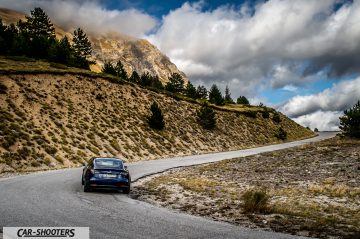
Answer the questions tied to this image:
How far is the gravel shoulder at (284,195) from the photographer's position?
34.3 ft

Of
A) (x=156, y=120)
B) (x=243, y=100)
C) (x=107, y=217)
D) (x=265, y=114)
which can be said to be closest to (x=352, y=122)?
(x=156, y=120)

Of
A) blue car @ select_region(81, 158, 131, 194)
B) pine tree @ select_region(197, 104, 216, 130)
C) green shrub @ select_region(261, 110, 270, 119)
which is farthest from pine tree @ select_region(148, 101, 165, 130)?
green shrub @ select_region(261, 110, 270, 119)

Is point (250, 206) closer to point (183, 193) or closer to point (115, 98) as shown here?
point (183, 193)

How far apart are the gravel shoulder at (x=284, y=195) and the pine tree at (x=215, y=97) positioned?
204ft

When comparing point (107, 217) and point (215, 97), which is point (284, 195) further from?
point (215, 97)

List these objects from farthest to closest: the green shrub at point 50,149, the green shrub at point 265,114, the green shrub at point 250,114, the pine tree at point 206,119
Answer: the green shrub at point 265,114
the green shrub at point 250,114
the pine tree at point 206,119
the green shrub at point 50,149

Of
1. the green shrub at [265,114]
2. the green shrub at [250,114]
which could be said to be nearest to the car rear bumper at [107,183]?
the green shrub at [250,114]

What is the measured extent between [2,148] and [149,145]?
20.2 meters

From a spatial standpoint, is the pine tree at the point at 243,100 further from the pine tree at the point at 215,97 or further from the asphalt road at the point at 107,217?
the asphalt road at the point at 107,217

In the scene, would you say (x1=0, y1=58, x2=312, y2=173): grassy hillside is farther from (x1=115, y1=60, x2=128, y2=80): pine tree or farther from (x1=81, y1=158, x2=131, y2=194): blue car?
(x1=81, y1=158, x2=131, y2=194): blue car

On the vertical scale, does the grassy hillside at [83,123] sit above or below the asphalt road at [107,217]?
above

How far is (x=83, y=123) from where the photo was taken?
46.9 m

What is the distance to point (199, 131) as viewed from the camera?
207 ft

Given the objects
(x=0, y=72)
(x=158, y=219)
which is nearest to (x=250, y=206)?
(x=158, y=219)
